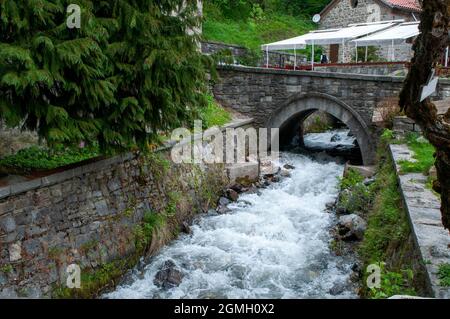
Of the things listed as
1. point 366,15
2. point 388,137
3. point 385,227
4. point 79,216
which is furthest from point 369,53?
point 79,216

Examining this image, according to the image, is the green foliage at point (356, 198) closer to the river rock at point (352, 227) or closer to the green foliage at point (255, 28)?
the river rock at point (352, 227)

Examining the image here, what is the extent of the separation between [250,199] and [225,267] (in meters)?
3.54

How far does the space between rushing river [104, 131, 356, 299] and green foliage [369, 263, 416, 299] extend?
1.60 metres

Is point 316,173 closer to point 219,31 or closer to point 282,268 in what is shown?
point 282,268

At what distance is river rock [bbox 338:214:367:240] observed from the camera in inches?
321

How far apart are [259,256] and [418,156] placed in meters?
3.58

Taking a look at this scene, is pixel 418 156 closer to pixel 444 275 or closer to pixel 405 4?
pixel 444 275

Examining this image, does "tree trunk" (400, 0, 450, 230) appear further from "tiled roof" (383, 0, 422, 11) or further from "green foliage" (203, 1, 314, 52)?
"tiled roof" (383, 0, 422, 11)

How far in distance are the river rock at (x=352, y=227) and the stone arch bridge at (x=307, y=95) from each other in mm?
4864

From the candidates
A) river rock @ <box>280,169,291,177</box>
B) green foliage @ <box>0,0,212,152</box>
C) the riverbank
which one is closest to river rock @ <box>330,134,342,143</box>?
river rock @ <box>280,169,291,177</box>

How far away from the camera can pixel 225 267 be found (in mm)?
7602

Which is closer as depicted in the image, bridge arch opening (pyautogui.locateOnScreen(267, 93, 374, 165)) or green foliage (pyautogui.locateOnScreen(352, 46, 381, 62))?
bridge arch opening (pyautogui.locateOnScreen(267, 93, 374, 165))

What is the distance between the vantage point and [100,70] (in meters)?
5.70

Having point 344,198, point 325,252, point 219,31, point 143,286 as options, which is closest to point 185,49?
point 143,286
